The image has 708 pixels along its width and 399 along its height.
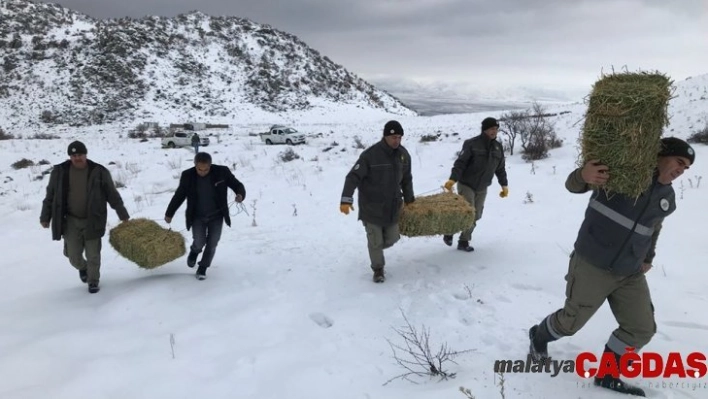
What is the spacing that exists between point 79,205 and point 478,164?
5626 millimetres

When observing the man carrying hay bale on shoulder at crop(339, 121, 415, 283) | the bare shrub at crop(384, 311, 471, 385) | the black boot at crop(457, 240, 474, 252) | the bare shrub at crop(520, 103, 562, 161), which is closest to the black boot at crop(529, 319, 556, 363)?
the bare shrub at crop(384, 311, 471, 385)

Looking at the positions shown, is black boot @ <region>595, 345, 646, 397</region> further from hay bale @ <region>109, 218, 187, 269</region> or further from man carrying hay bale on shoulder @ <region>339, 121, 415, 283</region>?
hay bale @ <region>109, 218, 187, 269</region>

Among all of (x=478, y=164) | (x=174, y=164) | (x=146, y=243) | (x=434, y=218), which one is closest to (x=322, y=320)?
(x=434, y=218)

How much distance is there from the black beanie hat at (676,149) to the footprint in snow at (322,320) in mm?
3528

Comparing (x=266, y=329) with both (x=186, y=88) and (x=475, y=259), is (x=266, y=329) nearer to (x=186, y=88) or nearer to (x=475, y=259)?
(x=475, y=259)

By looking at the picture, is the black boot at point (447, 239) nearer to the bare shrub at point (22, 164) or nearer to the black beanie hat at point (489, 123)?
the black beanie hat at point (489, 123)

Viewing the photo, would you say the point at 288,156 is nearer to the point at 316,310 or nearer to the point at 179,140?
the point at 179,140

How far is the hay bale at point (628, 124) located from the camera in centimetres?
280

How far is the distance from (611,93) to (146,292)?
5580mm

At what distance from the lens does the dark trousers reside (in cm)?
594

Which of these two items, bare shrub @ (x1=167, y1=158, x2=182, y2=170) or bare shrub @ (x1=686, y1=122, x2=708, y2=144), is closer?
bare shrub @ (x1=686, y1=122, x2=708, y2=144)

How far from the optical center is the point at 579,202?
8.63 metres

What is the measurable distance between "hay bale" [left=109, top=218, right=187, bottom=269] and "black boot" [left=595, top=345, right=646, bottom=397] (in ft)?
16.7

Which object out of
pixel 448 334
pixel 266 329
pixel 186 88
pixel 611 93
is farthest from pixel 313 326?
pixel 186 88
